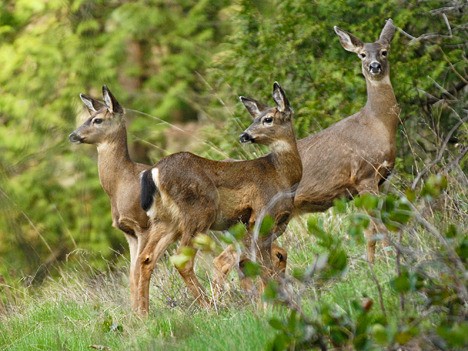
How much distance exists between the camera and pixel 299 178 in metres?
9.12

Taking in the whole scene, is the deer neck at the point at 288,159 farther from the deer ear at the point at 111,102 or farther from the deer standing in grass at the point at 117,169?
the deer ear at the point at 111,102

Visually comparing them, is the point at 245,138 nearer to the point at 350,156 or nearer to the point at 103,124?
the point at 350,156

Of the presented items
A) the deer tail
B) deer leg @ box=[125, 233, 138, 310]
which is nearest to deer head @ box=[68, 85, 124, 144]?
deer leg @ box=[125, 233, 138, 310]

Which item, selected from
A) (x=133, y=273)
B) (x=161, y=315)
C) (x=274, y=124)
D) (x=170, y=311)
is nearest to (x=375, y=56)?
(x=274, y=124)

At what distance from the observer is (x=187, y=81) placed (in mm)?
17172

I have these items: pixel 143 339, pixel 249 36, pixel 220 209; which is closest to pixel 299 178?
pixel 220 209

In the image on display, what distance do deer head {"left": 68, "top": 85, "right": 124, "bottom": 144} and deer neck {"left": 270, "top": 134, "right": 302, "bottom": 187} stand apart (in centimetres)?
170

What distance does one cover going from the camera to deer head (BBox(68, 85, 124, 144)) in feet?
33.4

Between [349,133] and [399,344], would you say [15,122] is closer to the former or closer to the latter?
[349,133]

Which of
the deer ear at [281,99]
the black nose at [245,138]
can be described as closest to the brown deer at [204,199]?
the black nose at [245,138]

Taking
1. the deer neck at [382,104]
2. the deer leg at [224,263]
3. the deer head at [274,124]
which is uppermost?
the deer head at [274,124]

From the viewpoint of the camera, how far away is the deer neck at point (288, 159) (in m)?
8.99

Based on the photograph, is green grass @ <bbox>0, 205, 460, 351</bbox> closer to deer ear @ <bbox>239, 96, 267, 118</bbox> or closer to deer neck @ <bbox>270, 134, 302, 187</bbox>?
deer neck @ <bbox>270, 134, 302, 187</bbox>

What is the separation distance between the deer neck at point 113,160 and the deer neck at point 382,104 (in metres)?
1.93
